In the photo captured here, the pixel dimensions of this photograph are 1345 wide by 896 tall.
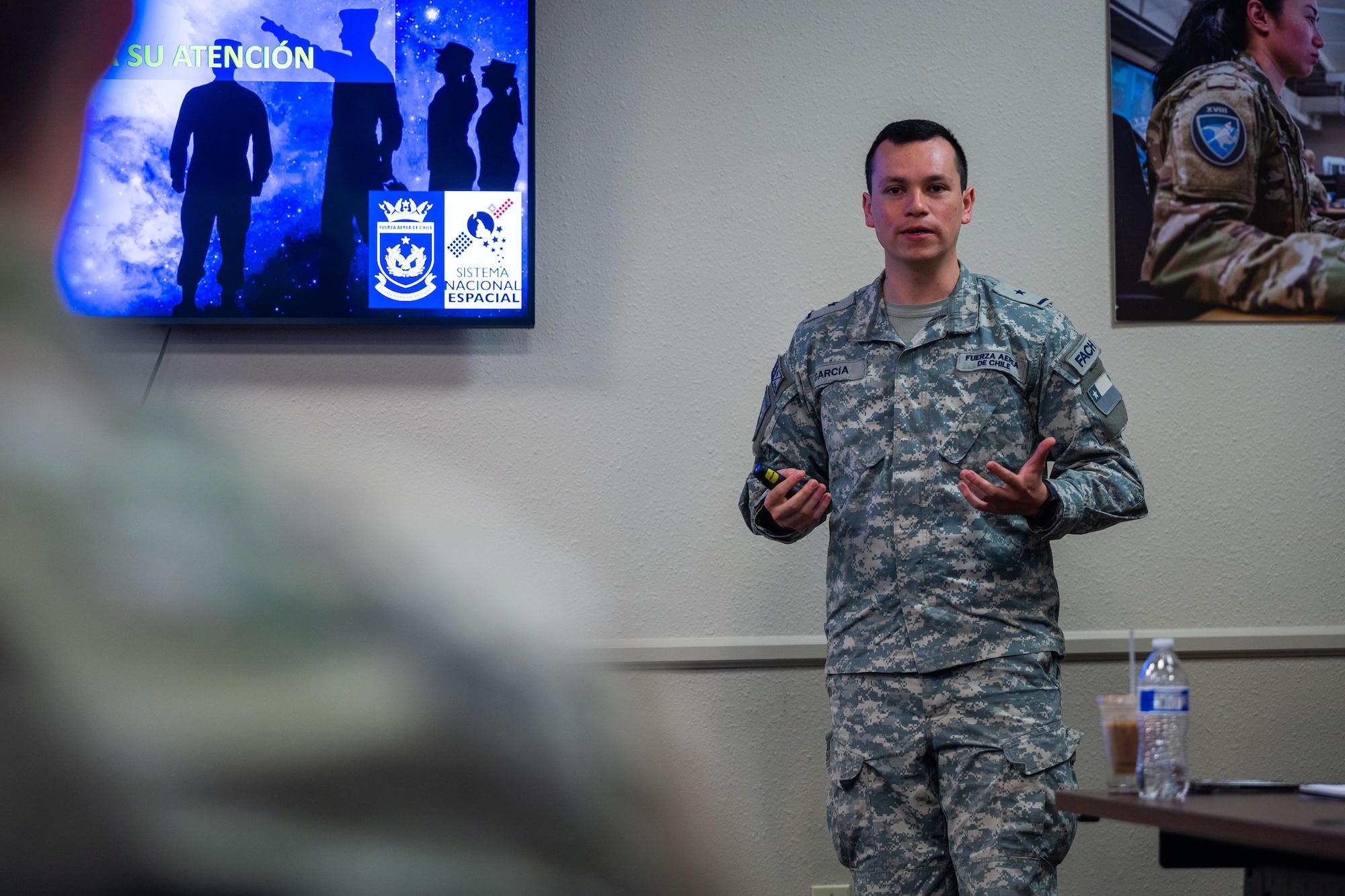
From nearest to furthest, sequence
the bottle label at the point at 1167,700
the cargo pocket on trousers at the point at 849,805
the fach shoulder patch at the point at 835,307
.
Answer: the bottle label at the point at 1167,700, the cargo pocket on trousers at the point at 849,805, the fach shoulder patch at the point at 835,307

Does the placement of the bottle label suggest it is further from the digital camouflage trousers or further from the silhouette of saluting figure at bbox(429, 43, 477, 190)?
the silhouette of saluting figure at bbox(429, 43, 477, 190)

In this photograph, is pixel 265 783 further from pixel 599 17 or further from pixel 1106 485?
pixel 599 17

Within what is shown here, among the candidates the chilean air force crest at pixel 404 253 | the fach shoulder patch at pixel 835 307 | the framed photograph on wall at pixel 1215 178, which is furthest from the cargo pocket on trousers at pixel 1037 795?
the chilean air force crest at pixel 404 253

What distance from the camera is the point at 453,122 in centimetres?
203

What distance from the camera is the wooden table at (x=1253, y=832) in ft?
2.99

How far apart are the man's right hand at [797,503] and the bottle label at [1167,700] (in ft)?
1.80

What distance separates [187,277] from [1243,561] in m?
2.04

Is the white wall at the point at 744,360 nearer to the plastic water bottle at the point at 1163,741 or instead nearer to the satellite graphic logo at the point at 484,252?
the satellite graphic logo at the point at 484,252

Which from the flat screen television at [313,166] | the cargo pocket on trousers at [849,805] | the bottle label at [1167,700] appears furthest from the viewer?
the flat screen television at [313,166]

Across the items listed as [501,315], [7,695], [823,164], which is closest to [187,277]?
[501,315]

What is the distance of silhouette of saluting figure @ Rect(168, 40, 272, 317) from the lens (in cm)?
198

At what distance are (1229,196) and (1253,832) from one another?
5.29 feet

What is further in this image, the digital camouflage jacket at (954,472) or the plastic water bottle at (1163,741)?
the digital camouflage jacket at (954,472)

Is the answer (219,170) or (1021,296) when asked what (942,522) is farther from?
(219,170)
